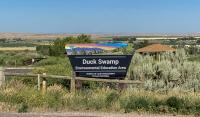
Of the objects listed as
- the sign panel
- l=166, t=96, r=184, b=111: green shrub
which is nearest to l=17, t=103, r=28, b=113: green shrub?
the sign panel

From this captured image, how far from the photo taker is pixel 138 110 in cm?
1409

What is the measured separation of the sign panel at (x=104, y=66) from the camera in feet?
57.3

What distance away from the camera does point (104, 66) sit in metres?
17.6

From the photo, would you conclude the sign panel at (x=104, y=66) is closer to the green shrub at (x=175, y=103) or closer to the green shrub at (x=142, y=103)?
the green shrub at (x=142, y=103)

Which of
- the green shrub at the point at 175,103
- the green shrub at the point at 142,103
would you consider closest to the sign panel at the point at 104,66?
the green shrub at the point at 142,103

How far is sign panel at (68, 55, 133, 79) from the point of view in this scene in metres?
17.5

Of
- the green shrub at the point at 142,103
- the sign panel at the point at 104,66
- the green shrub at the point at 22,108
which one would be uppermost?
the sign panel at the point at 104,66

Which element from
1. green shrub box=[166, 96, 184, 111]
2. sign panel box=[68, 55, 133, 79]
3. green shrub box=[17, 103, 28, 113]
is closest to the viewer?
green shrub box=[166, 96, 184, 111]

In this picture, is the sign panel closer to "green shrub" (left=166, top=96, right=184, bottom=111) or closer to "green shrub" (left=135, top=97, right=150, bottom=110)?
"green shrub" (left=135, top=97, right=150, bottom=110)

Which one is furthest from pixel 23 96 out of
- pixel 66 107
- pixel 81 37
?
pixel 81 37

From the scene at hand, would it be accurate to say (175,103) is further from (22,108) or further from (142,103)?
(22,108)

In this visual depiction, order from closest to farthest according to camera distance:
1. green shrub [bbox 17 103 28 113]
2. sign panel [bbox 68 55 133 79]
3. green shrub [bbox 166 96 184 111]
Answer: green shrub [bbox 166 96 184 111] → green shrub [bbox 17 103 28 113] → sign panel [bbox 68 55 133 79]

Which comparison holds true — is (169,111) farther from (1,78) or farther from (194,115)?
(1,78)

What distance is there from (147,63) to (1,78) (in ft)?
19.4
